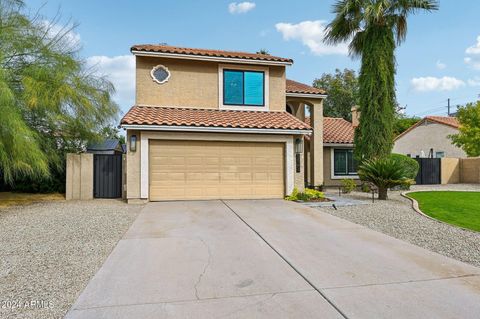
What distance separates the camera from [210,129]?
38.0 ft

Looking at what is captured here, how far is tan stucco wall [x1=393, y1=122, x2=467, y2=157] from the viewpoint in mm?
27453

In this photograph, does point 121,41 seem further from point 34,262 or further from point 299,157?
point 34,262

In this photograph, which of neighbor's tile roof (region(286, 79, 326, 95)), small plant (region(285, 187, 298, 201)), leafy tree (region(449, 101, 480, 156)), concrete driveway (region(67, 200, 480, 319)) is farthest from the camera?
leafy tree (region(449, 101, 480, 156))

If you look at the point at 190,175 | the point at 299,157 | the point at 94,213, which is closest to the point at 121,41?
the point at 190,175

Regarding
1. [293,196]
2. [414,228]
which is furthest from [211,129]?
[414,228]

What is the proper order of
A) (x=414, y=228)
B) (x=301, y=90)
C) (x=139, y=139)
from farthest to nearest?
(x=301, y=90) → (x=139, y=139) → (x=414, y=228)

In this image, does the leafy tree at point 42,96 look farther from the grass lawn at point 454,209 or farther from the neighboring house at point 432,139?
the neighboring house at point 432,139

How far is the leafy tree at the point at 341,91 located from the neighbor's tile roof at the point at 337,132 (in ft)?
51.8

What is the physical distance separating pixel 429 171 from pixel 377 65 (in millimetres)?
10137

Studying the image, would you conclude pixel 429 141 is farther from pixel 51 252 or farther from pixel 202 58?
pixel 51 252

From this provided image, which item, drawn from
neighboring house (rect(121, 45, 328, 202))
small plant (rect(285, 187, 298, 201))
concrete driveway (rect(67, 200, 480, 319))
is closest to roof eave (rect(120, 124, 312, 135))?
neighboring house (rect(121, 45, 328, 202))

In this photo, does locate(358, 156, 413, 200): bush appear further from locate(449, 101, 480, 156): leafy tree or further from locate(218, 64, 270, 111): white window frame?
locate(449, 101, 480, 156): leafy tree

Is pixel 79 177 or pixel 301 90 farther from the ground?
pixel 301 90

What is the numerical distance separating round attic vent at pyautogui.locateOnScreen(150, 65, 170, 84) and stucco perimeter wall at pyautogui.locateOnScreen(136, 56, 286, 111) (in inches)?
5.1
